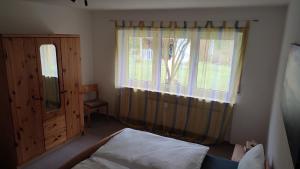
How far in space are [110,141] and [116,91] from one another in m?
2.02

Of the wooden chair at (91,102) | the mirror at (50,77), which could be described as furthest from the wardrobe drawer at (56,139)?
the wooden chair at (91,102)

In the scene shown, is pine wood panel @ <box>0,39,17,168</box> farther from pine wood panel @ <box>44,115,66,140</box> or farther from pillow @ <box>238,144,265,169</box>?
pillow @ <box>238,144,265,169</box>

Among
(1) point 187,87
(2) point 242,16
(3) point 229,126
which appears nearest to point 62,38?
(1) point 187,87

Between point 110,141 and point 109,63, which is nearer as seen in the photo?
point 110,141

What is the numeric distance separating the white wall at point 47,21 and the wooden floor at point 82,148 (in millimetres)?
1068

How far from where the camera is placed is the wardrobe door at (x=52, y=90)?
271 centimetres

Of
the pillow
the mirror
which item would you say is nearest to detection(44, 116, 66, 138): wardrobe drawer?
the mirror

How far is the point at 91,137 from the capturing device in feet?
11.4

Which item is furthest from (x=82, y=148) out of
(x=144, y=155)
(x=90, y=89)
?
(x=144, y=155)

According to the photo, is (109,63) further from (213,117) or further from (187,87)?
(213,117)

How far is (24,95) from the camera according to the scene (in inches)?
98.2

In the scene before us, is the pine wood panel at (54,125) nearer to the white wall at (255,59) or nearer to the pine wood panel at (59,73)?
the pine wood panel at (59,73)

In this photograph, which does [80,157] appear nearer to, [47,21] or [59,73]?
[59,73]

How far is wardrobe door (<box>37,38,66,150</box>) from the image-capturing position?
271 cm
